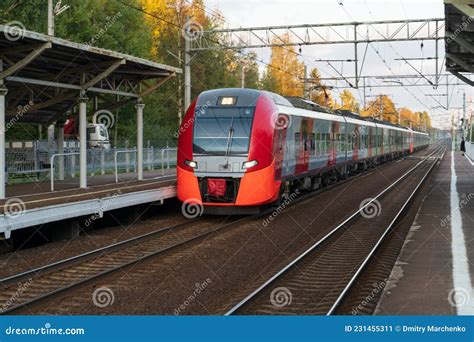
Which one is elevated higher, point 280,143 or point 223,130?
point 223,130

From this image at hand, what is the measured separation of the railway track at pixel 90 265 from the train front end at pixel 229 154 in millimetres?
807

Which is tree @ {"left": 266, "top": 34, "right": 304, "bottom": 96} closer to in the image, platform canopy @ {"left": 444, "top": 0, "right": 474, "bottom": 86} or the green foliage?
the green foliage

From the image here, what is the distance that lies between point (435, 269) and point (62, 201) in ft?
23.2

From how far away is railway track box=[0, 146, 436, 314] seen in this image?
8.15 m

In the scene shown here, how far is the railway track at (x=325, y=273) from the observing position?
301 inches

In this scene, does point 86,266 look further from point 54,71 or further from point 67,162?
point 67,162

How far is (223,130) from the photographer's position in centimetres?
1466

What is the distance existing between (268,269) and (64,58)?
24.5ft

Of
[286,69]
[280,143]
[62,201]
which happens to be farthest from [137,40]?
[286,69]

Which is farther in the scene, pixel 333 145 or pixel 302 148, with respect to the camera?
pixel 333 145

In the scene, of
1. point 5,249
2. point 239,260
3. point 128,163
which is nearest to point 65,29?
point 128,163

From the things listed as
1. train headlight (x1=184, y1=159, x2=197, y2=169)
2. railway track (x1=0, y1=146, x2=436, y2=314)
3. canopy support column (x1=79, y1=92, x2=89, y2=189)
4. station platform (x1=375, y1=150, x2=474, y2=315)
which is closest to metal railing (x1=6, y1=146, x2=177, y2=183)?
canopy support column (x1=79, y1=92, x2=89, y2=189)

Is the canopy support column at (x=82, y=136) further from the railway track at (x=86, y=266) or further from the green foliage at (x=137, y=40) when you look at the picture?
the green foliage at (x=137, y=40)

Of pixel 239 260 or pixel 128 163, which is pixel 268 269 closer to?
pixel 239 260
